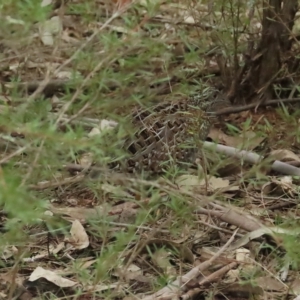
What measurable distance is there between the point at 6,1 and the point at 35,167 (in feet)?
1.29

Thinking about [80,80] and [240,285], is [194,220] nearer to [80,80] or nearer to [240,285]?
[240,285]

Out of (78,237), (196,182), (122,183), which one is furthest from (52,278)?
(196,182)

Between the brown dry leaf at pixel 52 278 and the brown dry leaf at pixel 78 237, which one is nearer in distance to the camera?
the brown dry leaf at pixel 52 278

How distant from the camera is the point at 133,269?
2197mm

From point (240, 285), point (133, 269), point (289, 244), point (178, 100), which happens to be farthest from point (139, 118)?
point (289, 244)

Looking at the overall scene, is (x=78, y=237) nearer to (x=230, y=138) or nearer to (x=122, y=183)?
(x=122, y=183)

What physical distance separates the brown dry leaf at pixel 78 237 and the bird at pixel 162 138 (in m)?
0.22

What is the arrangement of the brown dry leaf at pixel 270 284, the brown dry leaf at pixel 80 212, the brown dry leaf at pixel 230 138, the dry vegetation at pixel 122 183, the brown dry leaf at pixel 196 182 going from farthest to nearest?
the brown dry leaf at pixel 230 138, the brown dry leaf at pixel 196 182, the brown dry leaf at pixel 80 212, the brown dry leaf at pixel 270 284, the dry vegetation at pixel 122 183

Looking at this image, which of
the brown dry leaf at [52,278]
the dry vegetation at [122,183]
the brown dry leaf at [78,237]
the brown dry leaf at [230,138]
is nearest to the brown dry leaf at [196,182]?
the dry vegetation at [122,183]

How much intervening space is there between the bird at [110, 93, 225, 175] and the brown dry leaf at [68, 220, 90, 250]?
0.22 m

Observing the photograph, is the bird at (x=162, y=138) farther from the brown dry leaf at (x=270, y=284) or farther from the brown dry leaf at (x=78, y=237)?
the brown dry leaf at (x=270, y=284)

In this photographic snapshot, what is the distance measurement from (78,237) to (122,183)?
1.65 feet

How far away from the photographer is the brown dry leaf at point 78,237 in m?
2.30

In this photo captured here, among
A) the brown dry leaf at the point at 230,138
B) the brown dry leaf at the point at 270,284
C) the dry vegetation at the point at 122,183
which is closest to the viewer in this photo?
the dry vegetation at the point at 122,183
